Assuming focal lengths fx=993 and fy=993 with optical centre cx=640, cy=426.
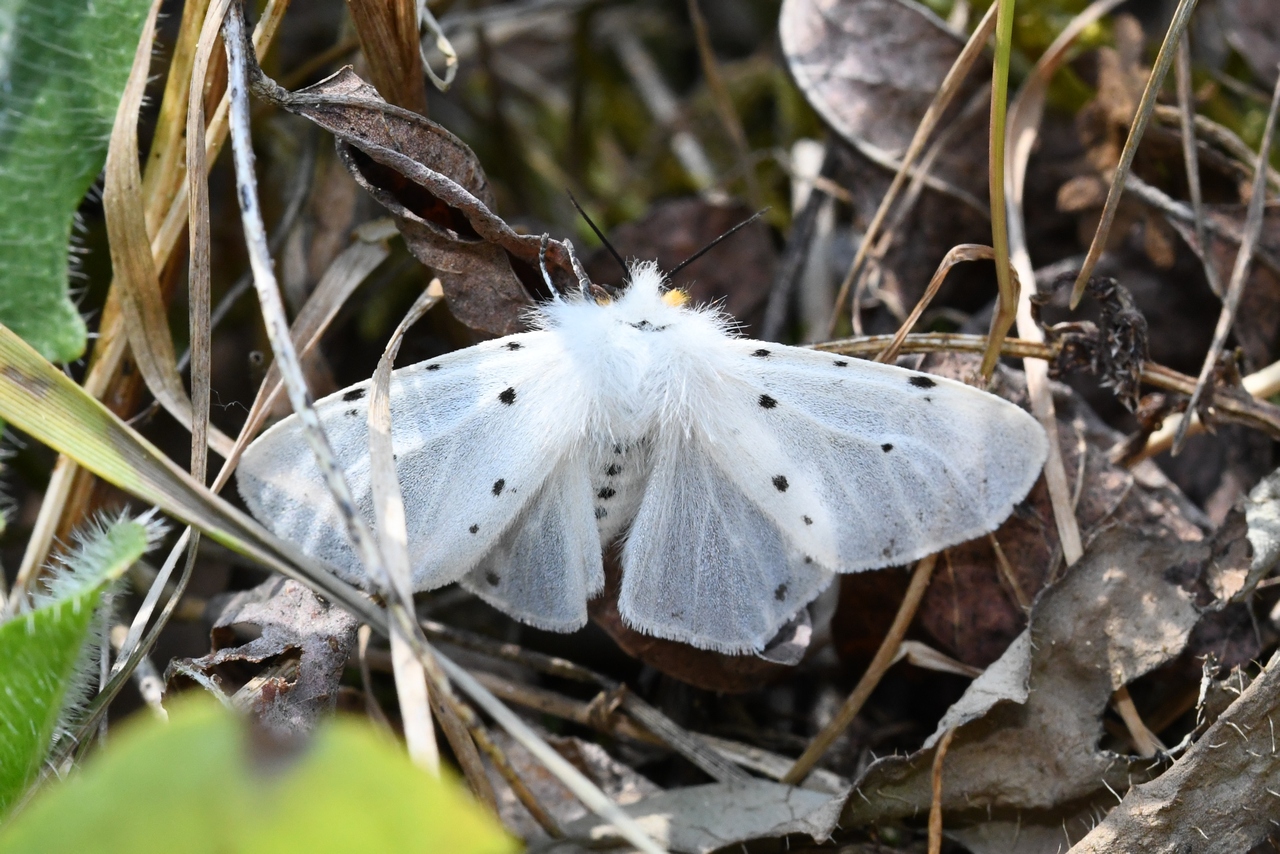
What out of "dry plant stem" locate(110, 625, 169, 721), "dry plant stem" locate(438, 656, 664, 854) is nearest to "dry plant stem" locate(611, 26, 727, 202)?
"dry plant stem" locate(110, 625, 169, 721)

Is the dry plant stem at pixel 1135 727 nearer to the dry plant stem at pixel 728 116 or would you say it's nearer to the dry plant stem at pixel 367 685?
the dry plant stem at pixel 367 685

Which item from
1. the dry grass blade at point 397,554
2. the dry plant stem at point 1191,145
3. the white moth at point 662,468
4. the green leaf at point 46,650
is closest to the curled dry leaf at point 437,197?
the white moth at point 662,468

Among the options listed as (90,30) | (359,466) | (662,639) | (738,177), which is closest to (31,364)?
(359,466)

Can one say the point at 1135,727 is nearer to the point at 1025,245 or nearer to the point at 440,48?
the point at 1025,245

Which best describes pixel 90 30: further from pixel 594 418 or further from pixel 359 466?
pixel 594 418

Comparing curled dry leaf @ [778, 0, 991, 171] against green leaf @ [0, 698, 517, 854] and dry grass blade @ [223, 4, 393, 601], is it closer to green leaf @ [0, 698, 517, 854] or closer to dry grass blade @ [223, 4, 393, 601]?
dry grass blade @ [223, 4, 393, 601]

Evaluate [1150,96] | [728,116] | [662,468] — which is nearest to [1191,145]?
[1150,96]
